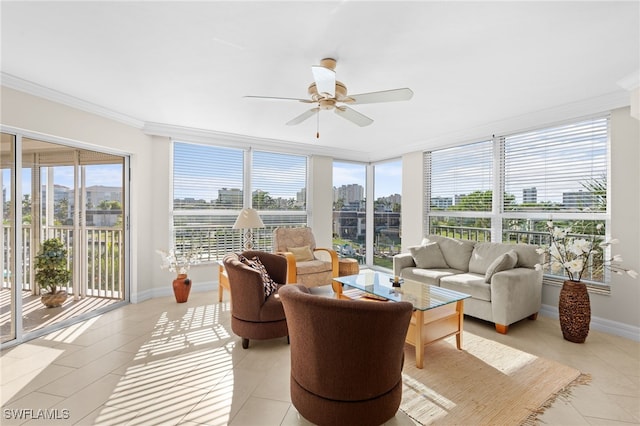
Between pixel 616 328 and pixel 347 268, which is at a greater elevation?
pixel 347 268

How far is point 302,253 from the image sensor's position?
478 centimetres

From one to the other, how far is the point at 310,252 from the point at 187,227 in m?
1.98

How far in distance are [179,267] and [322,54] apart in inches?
135

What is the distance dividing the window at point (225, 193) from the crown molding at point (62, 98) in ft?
2.75

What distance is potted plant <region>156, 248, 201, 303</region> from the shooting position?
13.4 ft

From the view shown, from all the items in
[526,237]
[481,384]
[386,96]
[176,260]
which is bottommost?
[481,384]

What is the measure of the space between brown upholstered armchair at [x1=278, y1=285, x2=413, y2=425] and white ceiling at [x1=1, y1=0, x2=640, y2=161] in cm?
172

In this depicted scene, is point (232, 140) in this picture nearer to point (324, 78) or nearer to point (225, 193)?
point (225, 193)

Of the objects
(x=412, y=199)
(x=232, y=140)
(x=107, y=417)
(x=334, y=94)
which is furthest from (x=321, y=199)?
(x=107, y=417)

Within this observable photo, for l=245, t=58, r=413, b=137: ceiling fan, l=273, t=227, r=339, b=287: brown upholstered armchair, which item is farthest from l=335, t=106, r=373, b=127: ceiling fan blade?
l=273, t=227, r=339, b=287: brown upholstered armchair

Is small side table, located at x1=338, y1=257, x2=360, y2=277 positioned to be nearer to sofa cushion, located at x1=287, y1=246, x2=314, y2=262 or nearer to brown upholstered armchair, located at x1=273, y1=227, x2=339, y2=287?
brown upholstered armchair, located at x1=273, y1=227, x2=339, y2=287

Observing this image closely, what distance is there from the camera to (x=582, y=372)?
2439 mm

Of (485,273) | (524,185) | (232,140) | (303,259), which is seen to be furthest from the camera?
(232,140)

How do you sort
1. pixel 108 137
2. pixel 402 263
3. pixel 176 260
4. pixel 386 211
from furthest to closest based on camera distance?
pixel 386 211, pixel 402 263, pixel 176 260, pixel 108 137
